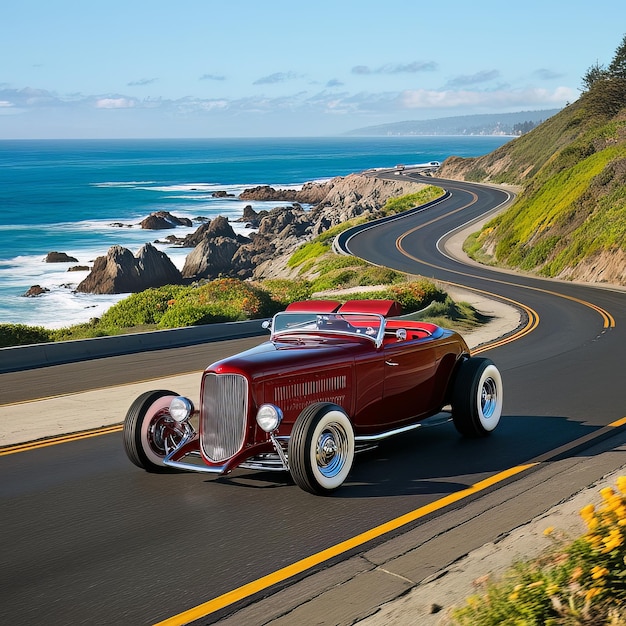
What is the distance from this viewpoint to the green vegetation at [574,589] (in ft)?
16.1

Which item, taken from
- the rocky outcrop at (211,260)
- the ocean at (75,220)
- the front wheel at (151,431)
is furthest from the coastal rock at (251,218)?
the front wheel at (151,431)

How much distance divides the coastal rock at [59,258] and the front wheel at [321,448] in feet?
218

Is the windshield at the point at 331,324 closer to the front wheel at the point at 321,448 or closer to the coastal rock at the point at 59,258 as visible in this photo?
the front wheel at the point at 321,448

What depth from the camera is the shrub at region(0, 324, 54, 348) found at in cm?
2109

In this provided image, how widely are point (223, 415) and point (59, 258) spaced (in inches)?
2642

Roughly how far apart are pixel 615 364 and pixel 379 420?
29.5ft

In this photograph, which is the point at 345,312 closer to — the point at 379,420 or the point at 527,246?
the point at 379,420

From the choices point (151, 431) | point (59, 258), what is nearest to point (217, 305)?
point (151, 431)

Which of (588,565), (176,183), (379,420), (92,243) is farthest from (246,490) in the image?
(176,183)

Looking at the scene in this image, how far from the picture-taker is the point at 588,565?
536 centimetres

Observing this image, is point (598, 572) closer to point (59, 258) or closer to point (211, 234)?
point (59, 258)

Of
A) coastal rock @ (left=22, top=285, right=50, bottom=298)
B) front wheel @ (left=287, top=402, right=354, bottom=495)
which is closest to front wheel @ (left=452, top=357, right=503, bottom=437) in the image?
front wheel @ (left=287, top=402, right=354, bottom=495)

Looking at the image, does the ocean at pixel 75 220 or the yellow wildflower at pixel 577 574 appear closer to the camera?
the yellow wildflower at pixel 577 574

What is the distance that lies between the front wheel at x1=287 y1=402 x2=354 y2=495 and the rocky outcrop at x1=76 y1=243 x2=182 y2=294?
5052cm
